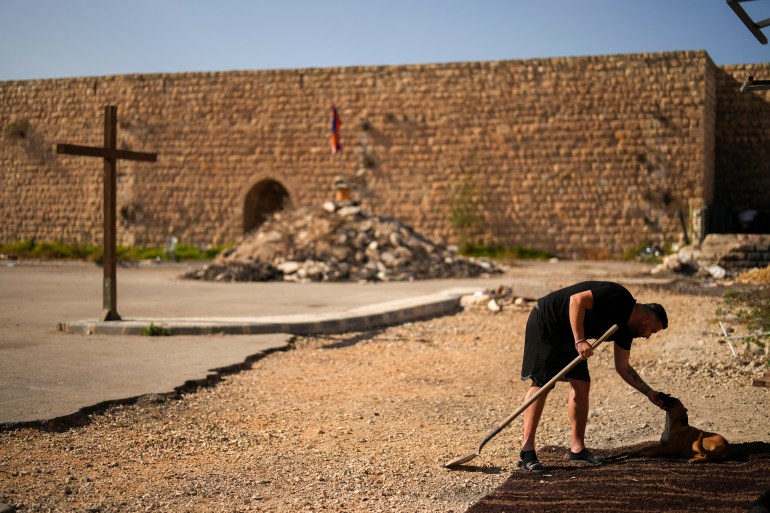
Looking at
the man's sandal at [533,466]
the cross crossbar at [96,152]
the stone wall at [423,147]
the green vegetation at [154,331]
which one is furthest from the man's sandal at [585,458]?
the stone wall at [423,147]

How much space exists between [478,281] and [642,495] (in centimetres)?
1188

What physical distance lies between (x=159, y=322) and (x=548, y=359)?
5.39 metres

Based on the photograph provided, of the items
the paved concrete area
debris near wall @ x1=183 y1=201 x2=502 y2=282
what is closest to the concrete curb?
the paved concrete area

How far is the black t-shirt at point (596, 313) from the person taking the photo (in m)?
4.62

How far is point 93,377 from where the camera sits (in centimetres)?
642

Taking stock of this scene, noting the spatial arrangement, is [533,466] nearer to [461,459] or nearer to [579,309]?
[461,459]

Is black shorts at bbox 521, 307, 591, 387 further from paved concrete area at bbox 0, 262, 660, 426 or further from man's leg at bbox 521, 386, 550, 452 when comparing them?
paved concrete area at bbox 0, 262, 660, 426

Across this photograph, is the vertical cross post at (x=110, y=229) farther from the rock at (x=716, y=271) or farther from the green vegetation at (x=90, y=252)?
the green vegetation at (x=90, y=252)

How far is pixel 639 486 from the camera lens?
4062 mm

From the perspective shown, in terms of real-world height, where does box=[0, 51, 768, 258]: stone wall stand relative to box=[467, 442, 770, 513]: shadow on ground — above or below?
above

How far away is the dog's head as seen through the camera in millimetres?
4648

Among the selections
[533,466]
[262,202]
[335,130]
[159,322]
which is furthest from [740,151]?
[533,466]

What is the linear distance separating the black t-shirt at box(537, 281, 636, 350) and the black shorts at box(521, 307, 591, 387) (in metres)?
0.02

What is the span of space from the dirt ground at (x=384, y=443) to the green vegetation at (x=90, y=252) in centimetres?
1557
